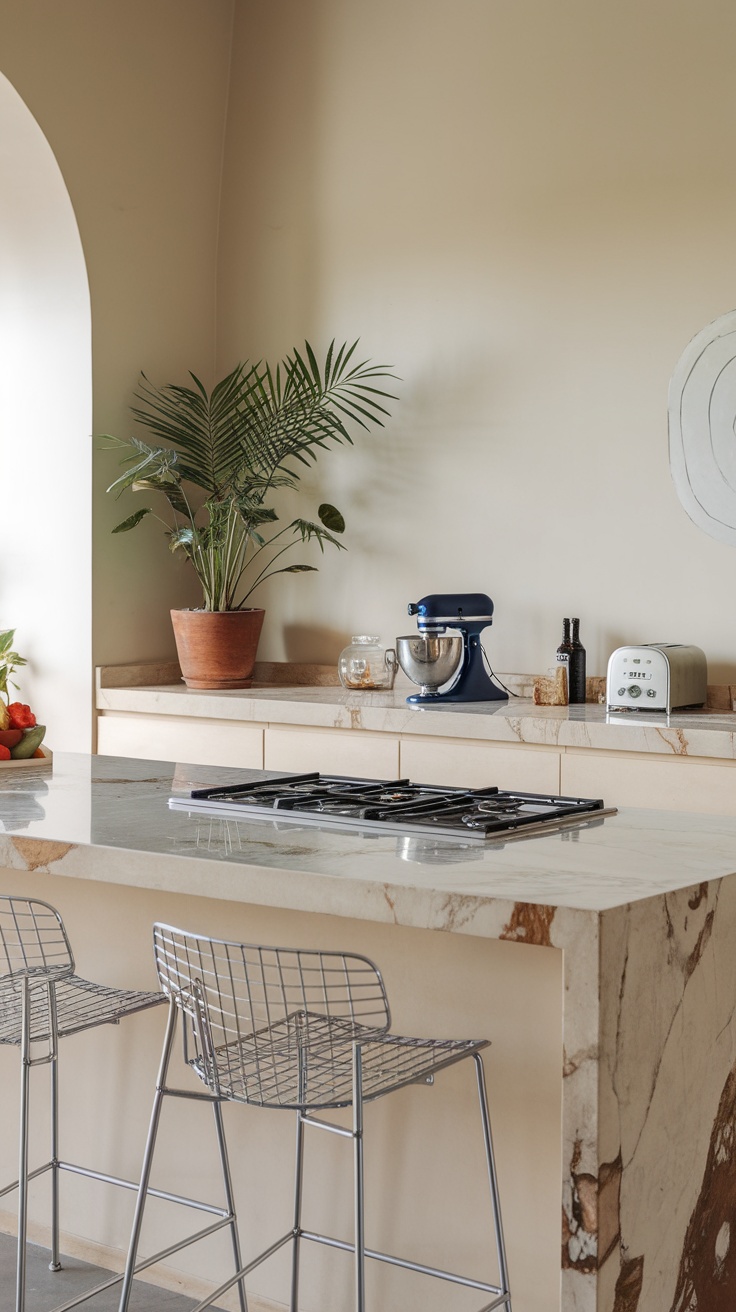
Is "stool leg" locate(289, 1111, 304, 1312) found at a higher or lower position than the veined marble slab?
lower

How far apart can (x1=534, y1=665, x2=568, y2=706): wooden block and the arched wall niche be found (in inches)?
60.6

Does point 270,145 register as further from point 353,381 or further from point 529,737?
point 529,737

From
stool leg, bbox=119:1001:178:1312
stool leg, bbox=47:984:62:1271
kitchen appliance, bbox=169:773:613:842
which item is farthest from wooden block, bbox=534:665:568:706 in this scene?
stool leg, bbox=119:1001:178:1312

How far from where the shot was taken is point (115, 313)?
14.7ft

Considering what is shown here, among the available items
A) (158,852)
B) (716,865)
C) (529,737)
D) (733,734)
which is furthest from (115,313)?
(716,865)

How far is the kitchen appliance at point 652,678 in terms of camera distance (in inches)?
137

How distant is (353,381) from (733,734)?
6.58 ft

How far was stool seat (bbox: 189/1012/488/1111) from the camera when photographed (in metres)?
1.76

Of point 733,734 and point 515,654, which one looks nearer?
point 733,734

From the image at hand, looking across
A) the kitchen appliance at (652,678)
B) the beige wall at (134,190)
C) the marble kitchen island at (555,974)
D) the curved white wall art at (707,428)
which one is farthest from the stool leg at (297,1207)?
the beige wall at (134,190)

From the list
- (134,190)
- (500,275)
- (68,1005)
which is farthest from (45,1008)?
(134,190)

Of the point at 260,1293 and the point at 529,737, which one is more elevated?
the point at 529,737

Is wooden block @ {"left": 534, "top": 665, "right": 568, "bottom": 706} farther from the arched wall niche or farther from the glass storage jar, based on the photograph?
the arched wall niche

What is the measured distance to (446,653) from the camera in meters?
3.88
